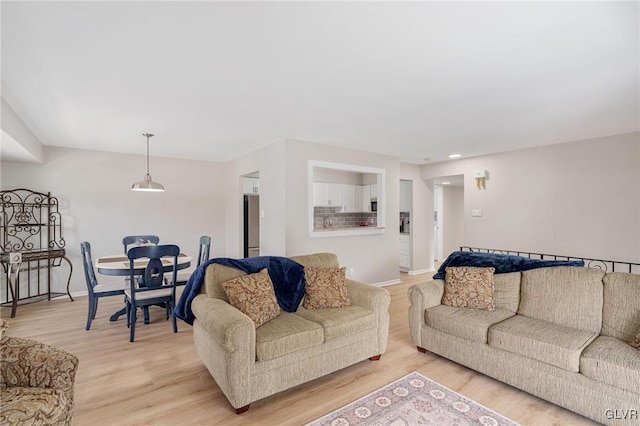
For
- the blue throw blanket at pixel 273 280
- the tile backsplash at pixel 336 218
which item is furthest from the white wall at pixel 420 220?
the blue throw blanket at pixel 273 280

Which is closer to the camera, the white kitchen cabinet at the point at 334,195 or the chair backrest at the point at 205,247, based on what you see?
the chair backrest at the point at 205,247

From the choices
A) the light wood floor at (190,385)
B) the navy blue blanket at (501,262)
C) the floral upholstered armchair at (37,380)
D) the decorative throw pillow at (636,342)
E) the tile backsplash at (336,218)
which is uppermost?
the tile backsplash at (336,218)

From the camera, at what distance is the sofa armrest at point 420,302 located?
2.96 meters

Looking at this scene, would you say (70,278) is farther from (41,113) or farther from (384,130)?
(384,130)

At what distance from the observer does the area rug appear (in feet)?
6.59

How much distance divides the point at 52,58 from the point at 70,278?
4244 millimetres

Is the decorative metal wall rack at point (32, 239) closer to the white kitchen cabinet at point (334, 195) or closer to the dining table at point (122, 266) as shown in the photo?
the dining table at point (122, 266)

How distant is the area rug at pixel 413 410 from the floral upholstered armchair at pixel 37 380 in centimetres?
136

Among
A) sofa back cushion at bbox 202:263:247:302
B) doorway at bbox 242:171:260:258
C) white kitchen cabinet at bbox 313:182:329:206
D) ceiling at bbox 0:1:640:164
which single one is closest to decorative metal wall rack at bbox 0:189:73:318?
ceiling at bbox 0:1:640:164

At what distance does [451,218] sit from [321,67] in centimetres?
722

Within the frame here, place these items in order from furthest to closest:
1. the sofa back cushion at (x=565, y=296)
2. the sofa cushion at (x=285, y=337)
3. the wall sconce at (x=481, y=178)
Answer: the wall sconce at (x=481, y=178), the sofa back cushion at (x=565, y=296), the sofa cushion at (x=285, y=337)

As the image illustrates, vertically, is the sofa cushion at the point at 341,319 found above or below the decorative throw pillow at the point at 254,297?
below

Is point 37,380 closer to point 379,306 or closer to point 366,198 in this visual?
point 379,306

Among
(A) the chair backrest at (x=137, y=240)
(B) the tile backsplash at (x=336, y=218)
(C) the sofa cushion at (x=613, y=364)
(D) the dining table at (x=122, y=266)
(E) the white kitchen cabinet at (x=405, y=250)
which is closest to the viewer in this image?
(C) the sofa cushion at (x=613, y=364)
